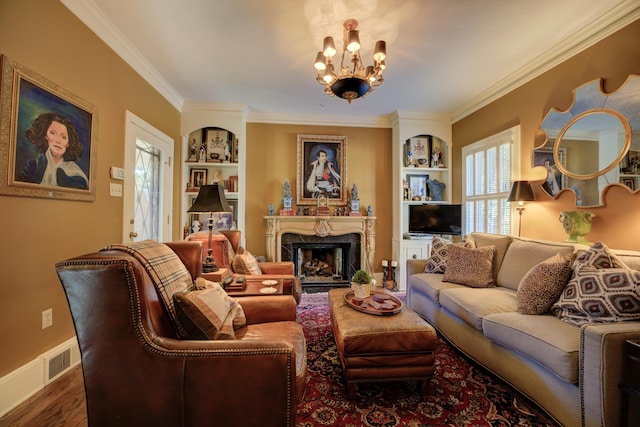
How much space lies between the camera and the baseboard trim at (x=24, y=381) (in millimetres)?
1531

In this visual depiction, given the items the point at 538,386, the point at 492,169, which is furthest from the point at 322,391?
the point at 492,169

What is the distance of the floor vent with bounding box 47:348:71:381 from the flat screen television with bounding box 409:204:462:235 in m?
4.16

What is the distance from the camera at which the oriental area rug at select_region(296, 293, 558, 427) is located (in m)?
1.49

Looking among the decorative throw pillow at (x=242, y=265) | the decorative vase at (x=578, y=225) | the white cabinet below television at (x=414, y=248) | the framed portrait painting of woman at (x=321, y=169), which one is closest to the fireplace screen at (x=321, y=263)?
the framed portrait painting of woman at (x=321, y=169)

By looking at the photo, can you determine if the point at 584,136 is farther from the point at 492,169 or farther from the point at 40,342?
the point at 40,342

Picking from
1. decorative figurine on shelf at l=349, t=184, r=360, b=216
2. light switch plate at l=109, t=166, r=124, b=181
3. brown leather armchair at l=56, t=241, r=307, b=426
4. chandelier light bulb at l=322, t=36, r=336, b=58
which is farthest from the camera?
decorative figurine on shelf at l=349, t=184, r=360, b=216

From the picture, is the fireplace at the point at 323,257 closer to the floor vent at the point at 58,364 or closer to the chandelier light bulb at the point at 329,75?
the chandelier light bulb at the point at 329,75

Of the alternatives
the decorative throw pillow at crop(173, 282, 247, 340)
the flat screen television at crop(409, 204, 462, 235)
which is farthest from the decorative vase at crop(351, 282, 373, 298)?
the flat screen television at crop(409, 204, 462, 235)

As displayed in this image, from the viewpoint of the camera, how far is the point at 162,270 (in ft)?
4.28

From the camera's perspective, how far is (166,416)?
3.35 ft

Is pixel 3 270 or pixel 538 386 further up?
pixel 3 270

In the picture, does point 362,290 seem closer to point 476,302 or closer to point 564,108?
point 476,302

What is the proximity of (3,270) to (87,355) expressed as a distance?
1.10m

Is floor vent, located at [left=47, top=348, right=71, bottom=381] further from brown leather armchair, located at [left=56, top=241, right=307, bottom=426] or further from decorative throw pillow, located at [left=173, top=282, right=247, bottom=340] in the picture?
decorative throw pillow, located at [left=173, top=282, right=247, bottom=340]
